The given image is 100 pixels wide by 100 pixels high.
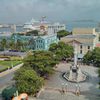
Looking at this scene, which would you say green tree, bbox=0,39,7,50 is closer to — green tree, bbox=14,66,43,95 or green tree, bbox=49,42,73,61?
green tree, bbox=49,42,73,61

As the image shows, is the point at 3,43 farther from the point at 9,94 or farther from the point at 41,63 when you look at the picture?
the point at 9,94

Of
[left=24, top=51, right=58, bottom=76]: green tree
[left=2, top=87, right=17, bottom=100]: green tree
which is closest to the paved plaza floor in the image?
[left=24, top=51, right=58, bottom=76]: green tree

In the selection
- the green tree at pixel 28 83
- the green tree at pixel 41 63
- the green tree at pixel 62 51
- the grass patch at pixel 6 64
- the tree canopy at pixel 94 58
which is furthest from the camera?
the green tree at pixel 62 51

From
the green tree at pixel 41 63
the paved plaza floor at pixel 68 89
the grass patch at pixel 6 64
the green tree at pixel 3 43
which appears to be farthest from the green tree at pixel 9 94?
the green tree at pixel 3 43

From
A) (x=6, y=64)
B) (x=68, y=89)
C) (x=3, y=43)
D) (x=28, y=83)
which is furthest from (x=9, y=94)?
(x=3, y=43)

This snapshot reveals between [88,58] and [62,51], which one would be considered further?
[62,51]

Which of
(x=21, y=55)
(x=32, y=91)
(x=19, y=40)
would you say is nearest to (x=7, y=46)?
(x=19, y=40)

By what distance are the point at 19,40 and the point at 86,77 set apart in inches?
1826

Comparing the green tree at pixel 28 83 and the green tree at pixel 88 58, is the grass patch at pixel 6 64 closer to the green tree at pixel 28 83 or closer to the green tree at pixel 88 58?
the green tree at pixel 88 58

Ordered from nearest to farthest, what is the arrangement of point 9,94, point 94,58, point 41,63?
point 9,94 → point 41,63 → point 94,58

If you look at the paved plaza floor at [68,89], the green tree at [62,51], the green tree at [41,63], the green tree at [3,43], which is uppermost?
the green tree at [3,43]

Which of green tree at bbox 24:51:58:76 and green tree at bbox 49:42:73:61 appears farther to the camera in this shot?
green tree at bbox 49:42:73:61

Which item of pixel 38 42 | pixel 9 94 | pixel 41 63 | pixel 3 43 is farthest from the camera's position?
pixel 38 42

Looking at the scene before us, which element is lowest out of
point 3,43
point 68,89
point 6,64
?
point 68,89
